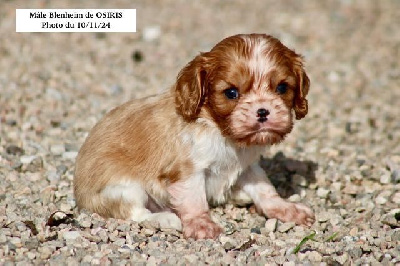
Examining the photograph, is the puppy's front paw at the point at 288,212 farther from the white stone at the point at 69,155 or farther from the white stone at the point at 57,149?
the white stone at the point at 57,149

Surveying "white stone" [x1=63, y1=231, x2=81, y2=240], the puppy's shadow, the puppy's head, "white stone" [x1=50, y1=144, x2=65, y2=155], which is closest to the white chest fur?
the puppy's head

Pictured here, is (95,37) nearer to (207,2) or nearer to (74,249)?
(207,2)

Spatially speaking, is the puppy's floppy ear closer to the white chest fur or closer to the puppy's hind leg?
the white chest fur

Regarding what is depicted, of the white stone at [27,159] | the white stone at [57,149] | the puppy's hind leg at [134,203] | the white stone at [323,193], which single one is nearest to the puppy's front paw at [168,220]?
the puppy's hind leg at [134,203]

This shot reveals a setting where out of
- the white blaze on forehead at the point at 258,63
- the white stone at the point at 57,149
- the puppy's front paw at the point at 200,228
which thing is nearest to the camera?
the white blaze on forehead at the point at 258,63

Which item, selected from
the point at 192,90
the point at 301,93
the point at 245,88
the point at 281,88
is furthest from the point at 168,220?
the point at 301,93
